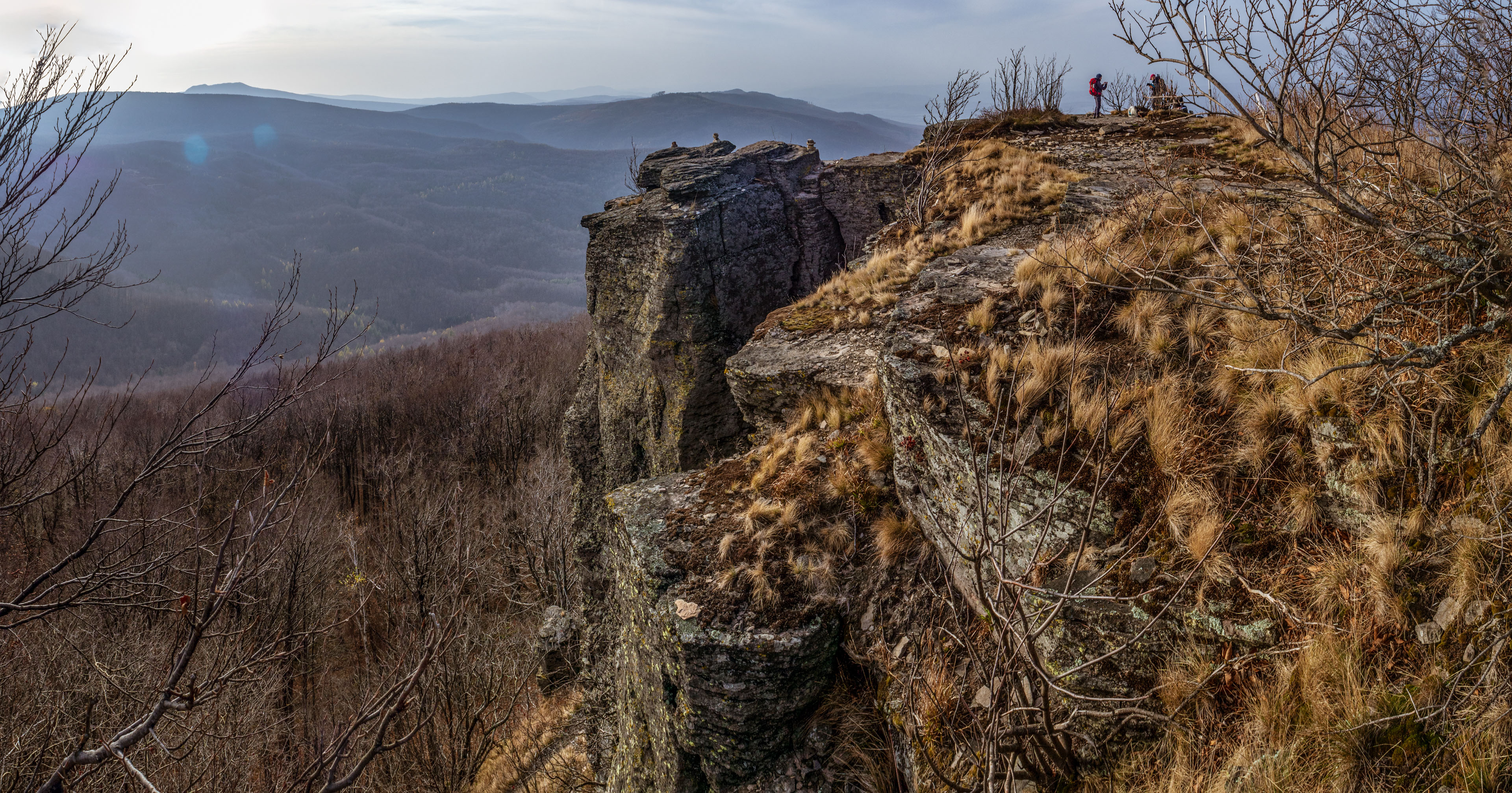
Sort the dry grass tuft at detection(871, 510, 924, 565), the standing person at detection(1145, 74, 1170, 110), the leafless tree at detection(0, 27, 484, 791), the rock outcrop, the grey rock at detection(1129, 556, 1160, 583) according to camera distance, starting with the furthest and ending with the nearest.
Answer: the standing person at detection(1145, 74, 1170, 110) < the rock outcrop < the dry grass tuft at detection(871, 510, 924, 565) < the grey rock at detection(1129, 556, 1160, 583) < the leafless tree at detection(0, 27, 484, 791)

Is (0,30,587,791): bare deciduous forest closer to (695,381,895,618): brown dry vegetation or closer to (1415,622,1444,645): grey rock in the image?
(695,381,895,618): brown dry vegetation

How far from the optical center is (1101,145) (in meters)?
13.5

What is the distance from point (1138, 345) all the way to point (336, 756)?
6.50 meters

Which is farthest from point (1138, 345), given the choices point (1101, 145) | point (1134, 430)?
point (1101, 145)

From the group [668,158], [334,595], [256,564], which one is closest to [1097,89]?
[668,158]

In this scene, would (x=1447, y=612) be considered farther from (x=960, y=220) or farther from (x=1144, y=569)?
(x=960, y=220)

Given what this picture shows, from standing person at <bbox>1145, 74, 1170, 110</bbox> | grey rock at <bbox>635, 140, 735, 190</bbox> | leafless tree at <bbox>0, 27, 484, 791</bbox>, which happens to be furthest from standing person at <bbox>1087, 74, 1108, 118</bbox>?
leafless tree at <bbox>0, 27, 484, 791</bbox>

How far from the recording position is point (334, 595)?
2353cm

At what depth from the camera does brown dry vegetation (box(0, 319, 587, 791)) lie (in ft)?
30.5

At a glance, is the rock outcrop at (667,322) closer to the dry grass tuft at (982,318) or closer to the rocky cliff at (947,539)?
the rocky cliff at (947,539)

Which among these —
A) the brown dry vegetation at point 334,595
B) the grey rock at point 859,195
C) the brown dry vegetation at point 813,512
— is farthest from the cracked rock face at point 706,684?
the grey rock at point 859,195

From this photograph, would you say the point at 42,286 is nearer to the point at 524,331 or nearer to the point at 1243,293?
the point at 524,331

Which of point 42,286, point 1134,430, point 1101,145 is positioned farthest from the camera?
point 42,286

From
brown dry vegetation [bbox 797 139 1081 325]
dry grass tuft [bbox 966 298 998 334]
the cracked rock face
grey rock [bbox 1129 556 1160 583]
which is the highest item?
brown dry vegetation [bbox 797 139 1081 325]
